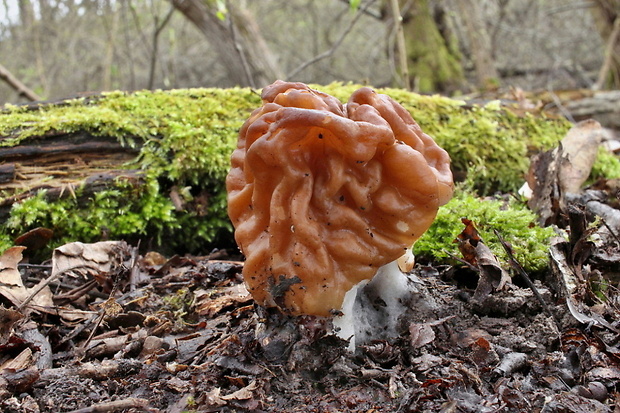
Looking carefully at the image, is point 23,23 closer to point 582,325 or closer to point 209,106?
point 209,106

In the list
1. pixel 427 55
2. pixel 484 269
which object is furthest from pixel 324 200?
pixel 427 55

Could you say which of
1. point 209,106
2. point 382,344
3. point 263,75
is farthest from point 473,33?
point 382,344

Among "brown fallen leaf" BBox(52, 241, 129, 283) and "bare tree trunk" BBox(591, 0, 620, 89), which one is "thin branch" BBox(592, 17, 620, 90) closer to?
"bare tree trunk" BBox(591, 0, 620, 89)

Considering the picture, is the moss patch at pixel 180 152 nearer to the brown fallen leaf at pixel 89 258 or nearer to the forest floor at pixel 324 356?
the brown fallen leaf at pixel 89 258

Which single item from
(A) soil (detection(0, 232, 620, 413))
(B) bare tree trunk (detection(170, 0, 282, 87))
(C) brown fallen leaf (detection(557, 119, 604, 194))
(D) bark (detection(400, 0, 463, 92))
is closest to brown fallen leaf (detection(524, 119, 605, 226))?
(C) brown fallen leaf (detection(557, 119, 604, 194))

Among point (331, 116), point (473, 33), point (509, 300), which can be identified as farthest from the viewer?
point (473, 33)
